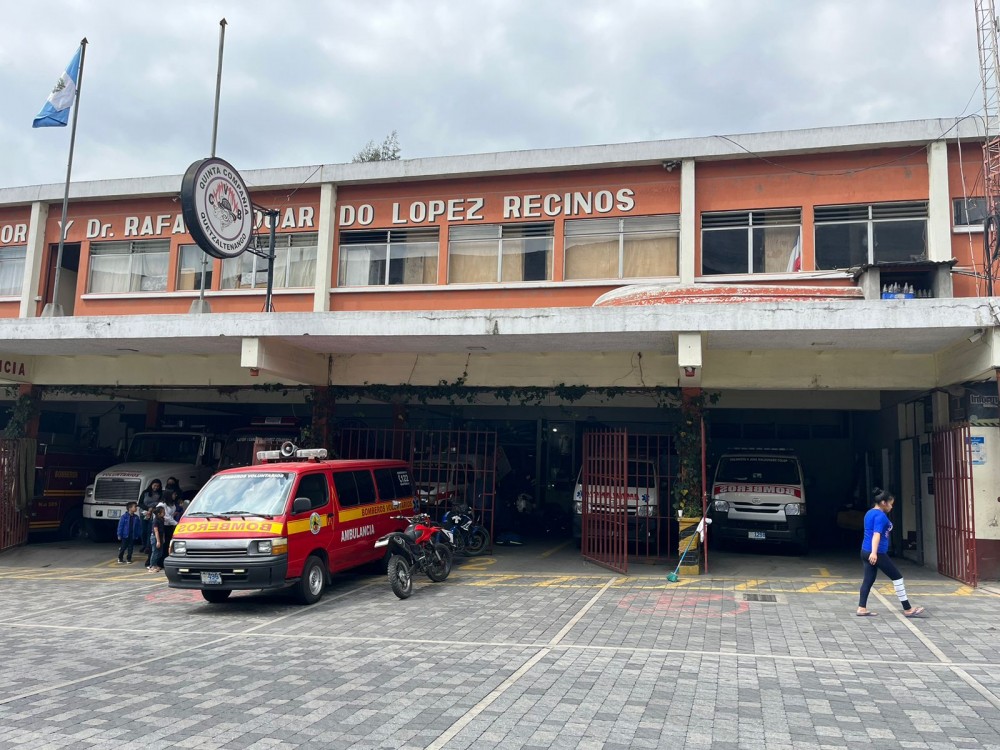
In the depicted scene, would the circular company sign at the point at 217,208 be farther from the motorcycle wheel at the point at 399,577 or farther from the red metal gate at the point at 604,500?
the red metal gate at the point at 604,500

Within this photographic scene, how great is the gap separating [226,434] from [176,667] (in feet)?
39.0

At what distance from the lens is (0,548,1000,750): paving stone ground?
217 inches

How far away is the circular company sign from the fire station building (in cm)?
73

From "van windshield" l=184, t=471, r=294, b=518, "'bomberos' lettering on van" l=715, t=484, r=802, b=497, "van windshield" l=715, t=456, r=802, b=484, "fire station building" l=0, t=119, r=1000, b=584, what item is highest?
"fire station building" l=0, t=119, r=1000, b=584

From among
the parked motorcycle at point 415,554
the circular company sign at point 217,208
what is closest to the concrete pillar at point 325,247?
the circular company sign at point 217,208

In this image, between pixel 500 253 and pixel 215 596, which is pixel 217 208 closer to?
pixel 500 253

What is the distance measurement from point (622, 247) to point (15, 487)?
13.7 meters

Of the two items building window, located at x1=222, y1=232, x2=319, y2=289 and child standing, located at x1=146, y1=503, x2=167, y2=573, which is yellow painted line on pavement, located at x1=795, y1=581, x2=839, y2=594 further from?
building window, located at x1=222, y1=232, x2=319, y2=289

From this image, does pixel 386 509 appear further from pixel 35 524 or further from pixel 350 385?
pixel 35 524

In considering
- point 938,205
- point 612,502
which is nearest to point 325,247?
point 612,502

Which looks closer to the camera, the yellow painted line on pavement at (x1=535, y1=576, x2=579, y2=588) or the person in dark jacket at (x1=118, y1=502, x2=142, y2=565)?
the yellow painted line on pavement at (x1=535, y1=576, x2=579, y2=588)

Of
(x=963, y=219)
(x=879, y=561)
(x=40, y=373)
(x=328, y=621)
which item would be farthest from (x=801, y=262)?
(x=40, y=373)

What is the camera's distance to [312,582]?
10836 millimetres

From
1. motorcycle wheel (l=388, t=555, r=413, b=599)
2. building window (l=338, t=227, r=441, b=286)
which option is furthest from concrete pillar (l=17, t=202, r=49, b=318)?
motorcycle wheel (l=388, t=555, r=413, b=599)
